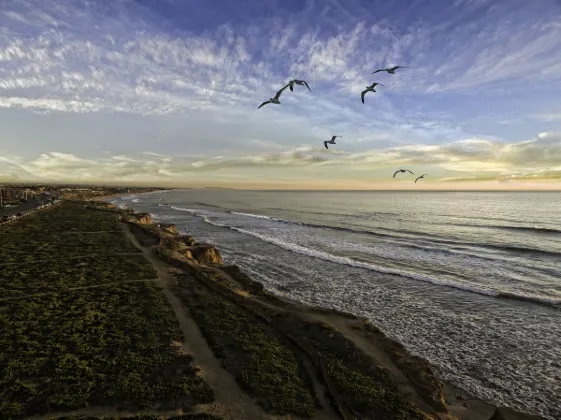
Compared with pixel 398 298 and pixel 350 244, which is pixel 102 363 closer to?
pixel 398 298

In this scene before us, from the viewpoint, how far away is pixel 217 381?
27.1ft

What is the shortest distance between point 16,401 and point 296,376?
6.86 metres

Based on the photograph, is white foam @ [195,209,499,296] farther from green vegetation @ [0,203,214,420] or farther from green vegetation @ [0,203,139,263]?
green vegetation @ [0,203,214,420]

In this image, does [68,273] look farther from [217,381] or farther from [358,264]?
[358,264]

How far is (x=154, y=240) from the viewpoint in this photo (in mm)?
29344

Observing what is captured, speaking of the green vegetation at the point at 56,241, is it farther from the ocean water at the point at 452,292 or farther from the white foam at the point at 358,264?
the white foam at the point at 358,264

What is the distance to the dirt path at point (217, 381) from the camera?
718 centimetres

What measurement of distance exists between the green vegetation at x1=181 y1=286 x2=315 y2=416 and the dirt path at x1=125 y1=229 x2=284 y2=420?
0.65ft

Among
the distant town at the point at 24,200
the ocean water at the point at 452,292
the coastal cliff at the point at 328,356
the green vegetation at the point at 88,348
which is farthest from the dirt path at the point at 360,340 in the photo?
the distant town at the point at 24,200

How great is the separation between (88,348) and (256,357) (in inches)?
206

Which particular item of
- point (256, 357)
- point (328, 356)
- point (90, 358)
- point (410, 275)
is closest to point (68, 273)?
point (90, 358)

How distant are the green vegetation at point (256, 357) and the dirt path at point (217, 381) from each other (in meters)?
0.20

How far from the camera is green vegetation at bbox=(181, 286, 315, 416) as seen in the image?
777 cm

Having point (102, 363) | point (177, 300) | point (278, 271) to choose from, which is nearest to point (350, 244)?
point (278, 271)
